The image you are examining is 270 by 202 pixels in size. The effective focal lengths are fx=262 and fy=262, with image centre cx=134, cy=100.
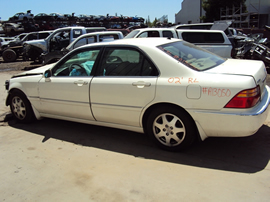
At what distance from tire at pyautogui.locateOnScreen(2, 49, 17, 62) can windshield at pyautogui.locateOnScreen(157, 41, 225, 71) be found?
16547 millimetres

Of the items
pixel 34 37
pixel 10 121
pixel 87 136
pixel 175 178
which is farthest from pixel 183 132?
pixel 34 37

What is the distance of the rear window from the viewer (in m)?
9.41

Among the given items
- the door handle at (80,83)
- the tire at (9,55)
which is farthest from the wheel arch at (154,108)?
the tire at (9,55)

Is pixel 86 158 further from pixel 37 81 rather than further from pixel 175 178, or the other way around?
pixel 37 81

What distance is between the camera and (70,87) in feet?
13.9

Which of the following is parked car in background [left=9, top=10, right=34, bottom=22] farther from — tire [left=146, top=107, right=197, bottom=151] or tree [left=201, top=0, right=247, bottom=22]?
tire [left=146, top=107, right=197, bottom=151]

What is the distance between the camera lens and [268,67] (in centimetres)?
1110

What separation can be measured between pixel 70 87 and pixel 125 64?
1.00 m

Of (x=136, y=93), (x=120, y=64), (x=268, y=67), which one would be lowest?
(x=268, y=67)

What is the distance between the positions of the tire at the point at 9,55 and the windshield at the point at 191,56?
16.5m

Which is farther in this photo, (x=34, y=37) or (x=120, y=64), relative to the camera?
(x=34, y=37)

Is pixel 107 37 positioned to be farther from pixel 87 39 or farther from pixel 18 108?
pixel 18 108

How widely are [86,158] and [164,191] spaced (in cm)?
133

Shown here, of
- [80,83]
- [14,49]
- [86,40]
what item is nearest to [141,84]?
[80,83]
